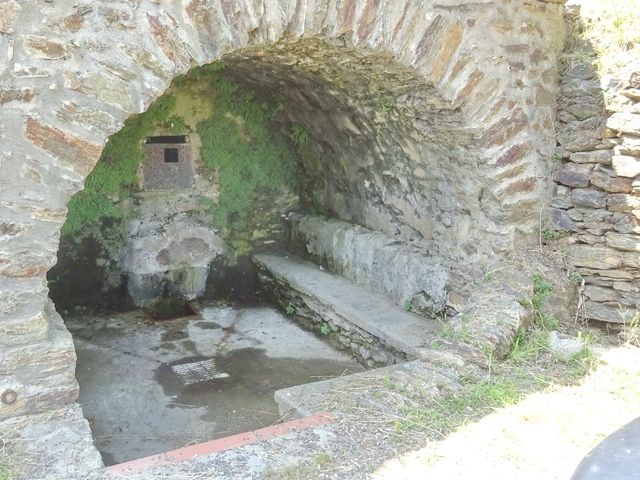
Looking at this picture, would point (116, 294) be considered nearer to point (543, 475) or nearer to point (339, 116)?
point (339, 116)

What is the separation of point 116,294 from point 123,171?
3.30 ft

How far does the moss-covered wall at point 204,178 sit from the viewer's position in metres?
4.98

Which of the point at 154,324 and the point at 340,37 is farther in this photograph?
the point at 154,324

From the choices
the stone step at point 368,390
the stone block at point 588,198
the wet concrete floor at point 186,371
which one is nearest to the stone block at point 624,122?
the stone block at point 588,198

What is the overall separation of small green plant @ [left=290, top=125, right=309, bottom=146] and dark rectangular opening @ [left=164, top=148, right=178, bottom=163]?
0.97 m

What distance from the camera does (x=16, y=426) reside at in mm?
2387

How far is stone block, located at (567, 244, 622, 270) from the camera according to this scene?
3.52 metres

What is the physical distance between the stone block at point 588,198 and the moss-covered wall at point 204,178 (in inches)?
99.1

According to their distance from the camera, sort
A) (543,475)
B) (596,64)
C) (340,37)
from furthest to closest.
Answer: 1. (596,64)
2. (340,37)
3. (543,475)

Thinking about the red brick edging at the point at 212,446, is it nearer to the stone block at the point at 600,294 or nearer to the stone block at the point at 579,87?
the stone block at the point at 600,294

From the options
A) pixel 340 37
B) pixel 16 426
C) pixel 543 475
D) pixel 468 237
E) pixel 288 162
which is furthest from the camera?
pixel 288 162

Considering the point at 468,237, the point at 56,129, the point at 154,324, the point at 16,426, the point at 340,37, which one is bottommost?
the point at 154,324

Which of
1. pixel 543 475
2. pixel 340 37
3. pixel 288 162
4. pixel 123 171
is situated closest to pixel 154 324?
pixel 123 171

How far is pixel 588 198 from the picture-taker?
3559mm
